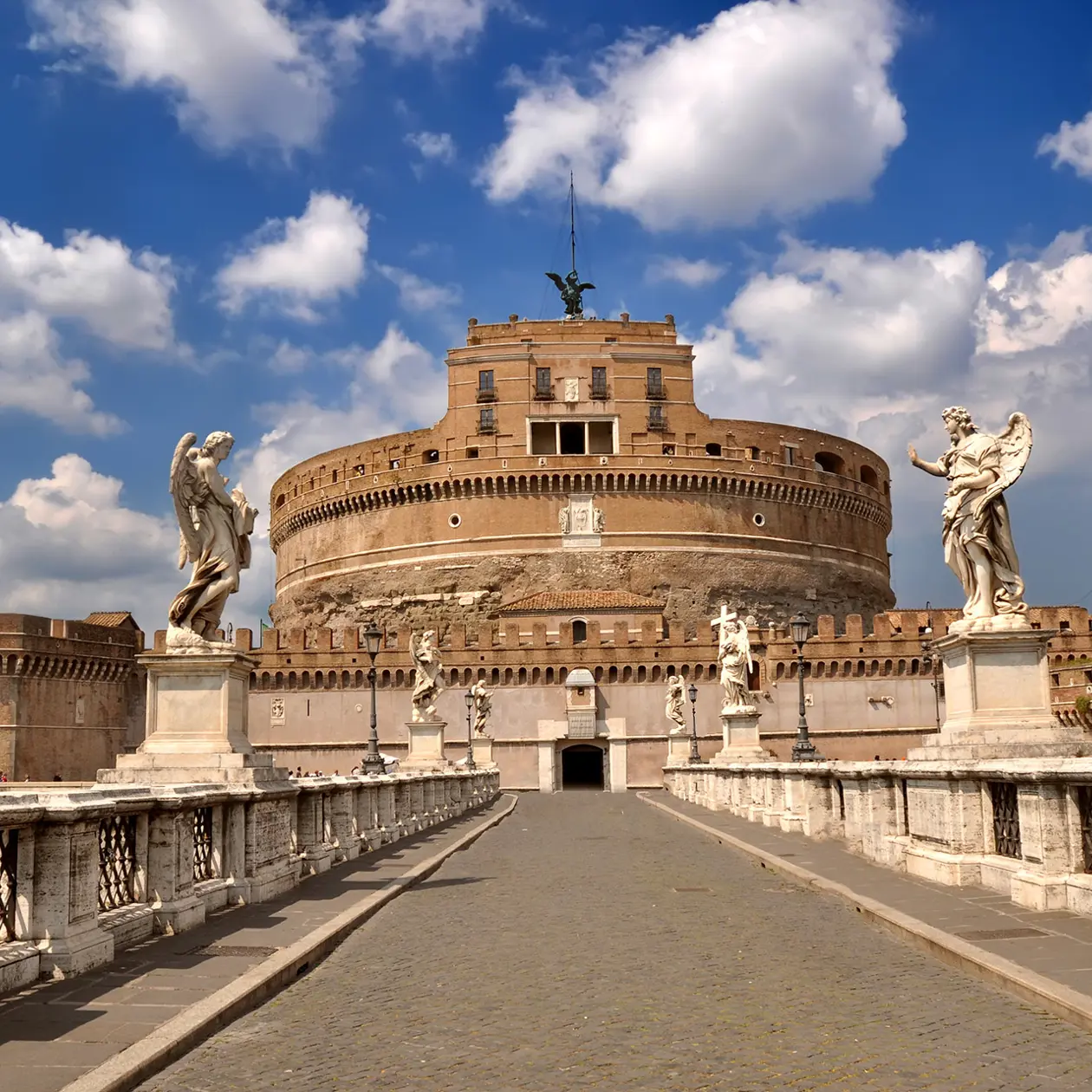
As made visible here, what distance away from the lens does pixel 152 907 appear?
294 inches

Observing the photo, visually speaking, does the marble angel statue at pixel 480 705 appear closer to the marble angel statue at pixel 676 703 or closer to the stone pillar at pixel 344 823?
the marble angel statue at pixel 676 703

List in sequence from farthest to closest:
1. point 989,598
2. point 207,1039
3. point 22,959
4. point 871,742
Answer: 1. point 871,742
2. point 989,598
3. point 22,959
4. point 207,1039

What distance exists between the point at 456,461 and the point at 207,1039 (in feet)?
209

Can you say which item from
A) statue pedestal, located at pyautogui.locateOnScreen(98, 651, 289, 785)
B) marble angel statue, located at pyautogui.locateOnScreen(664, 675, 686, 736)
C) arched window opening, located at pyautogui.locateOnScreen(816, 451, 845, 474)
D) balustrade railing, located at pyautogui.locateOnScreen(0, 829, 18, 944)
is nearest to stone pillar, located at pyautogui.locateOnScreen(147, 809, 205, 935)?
balustrade railing, located at pyautogui.locateOnScreen(0, 829, 18, 944)

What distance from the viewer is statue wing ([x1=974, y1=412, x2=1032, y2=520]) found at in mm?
10195

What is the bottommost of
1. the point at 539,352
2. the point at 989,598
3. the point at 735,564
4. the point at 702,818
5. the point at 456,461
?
the point at 702,818

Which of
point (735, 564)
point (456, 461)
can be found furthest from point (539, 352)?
point (735, 564)

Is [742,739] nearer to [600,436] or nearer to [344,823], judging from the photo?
[344,823]

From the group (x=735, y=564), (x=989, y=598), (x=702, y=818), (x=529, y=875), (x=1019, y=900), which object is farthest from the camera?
(x=735, y=564)

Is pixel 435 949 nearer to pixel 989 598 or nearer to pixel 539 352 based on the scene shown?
pixel 989 598

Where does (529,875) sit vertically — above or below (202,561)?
below

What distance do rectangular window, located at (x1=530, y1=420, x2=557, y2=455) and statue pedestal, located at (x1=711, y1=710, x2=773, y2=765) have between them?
4399cm

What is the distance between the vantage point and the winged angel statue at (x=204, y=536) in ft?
33.1

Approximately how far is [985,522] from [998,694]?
141 centimetres
